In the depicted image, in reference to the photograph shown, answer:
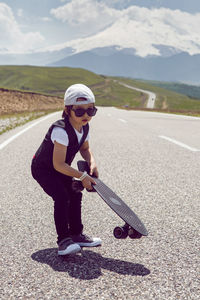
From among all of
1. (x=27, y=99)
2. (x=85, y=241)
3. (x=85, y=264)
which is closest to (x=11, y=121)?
(x=85, y=241)

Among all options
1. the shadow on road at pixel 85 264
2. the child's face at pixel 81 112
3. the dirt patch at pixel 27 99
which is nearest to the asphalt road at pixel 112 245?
the shadow on road at pixel 85 264

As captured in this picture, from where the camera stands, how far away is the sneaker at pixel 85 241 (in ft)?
10.6

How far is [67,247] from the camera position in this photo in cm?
297

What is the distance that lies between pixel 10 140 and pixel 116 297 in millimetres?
8928

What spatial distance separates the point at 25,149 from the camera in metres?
8.98

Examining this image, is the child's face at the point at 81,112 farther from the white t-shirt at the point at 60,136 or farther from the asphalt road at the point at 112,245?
the asphalt road at the point at 112,245

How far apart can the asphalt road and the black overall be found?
27 cm

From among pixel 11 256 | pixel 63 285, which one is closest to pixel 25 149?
pixel 11 256

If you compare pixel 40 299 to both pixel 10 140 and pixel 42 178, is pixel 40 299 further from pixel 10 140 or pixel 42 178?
pixel 10 140

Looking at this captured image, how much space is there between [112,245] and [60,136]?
1.15 metres

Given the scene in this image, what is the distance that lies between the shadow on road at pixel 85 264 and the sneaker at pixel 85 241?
0.09m

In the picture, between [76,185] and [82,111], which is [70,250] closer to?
[76,185]

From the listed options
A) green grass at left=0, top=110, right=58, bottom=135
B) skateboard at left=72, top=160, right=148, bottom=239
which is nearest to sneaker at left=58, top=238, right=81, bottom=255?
skateboard at left=72, top=160, right=148, bottom=239

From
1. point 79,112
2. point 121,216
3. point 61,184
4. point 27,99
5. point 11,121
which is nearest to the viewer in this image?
point 121,216
